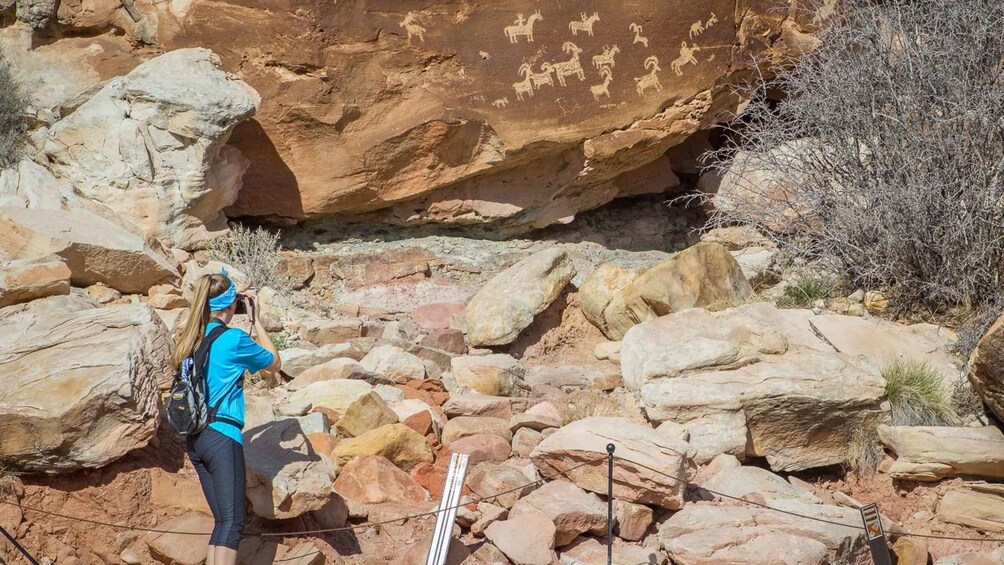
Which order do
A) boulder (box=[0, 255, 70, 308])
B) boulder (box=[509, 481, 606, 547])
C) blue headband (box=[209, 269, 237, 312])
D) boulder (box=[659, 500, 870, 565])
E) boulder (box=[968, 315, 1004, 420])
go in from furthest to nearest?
boulder (box=[0, 255, 70, 308]) < boulder (box=[968, 315, 1004, 420]) < boulder (box=[509, 481, 606, 547]) < boulder (box=[659, 500, 870, 565]) < blue headband (box=[209, 269, 237, 312])

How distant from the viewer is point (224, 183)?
8.15m

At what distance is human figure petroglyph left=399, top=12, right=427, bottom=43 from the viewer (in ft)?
27.8

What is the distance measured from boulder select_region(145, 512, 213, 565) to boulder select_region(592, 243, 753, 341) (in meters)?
4.02

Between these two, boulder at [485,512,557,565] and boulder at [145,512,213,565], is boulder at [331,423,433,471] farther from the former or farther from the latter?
boulder at [145,512,213,565]

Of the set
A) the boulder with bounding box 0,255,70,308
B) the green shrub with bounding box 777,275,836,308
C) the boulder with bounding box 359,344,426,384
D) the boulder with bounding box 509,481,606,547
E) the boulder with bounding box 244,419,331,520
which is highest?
the boulder with bounding box 0,255,70,308

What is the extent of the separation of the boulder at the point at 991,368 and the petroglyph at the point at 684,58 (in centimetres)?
426

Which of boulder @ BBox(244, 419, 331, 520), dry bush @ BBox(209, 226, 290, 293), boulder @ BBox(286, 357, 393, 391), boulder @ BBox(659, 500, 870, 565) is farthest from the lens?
dry bush @ BBox(209, 226, 290, 293)

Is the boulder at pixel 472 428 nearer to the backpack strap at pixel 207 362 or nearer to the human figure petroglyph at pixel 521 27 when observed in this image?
the backpack strap at pixel 207 362

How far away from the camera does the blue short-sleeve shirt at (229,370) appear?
12.8ft

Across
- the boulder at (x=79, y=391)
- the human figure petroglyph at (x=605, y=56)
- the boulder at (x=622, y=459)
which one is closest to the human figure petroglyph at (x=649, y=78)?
the human figure petroglyph at (x=605, y=56)

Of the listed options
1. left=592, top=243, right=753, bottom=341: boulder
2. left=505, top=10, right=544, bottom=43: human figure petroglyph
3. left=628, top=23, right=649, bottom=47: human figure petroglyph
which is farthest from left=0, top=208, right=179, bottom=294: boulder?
left=628, top=23, right=649, bottom=47: human figure petroglyph

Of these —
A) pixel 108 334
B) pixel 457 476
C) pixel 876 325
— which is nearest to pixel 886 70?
pixel 876 325

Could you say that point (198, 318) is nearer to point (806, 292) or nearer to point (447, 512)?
point (447, 512)

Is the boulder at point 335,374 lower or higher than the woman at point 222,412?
lower
